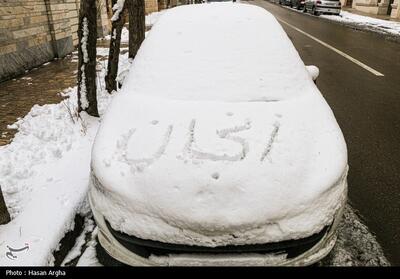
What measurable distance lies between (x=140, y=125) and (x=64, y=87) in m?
5.32

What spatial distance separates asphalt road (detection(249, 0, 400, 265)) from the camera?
3285mm

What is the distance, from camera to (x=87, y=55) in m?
5.07

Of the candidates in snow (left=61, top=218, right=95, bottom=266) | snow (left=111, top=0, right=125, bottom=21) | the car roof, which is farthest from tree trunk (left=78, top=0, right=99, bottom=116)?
snow (left=61, top=218, right=95, bottom=266)

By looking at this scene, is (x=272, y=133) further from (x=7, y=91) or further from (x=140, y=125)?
(x=7, y=91)

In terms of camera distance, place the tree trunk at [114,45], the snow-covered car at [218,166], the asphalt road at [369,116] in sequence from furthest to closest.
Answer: the tree trunk at [114,45], the asphalt road at [369,116], the snow-covered car at [218,166]

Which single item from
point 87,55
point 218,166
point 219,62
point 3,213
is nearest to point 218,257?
point 218,166

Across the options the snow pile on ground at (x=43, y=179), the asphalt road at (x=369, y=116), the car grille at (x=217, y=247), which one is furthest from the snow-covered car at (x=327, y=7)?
the car grille at (x=217, y=247)

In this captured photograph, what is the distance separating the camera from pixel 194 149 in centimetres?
233

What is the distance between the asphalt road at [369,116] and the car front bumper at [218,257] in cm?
78

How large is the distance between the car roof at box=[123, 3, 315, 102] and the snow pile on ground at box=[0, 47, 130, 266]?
3.94ft

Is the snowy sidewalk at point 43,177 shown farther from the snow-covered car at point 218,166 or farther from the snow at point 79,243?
the snow-covered car at point 218,166

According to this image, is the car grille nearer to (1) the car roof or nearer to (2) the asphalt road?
(2) the asphalt road

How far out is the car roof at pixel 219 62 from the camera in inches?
113

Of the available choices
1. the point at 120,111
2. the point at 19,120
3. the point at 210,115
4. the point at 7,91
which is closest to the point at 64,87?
the point at 7,91
